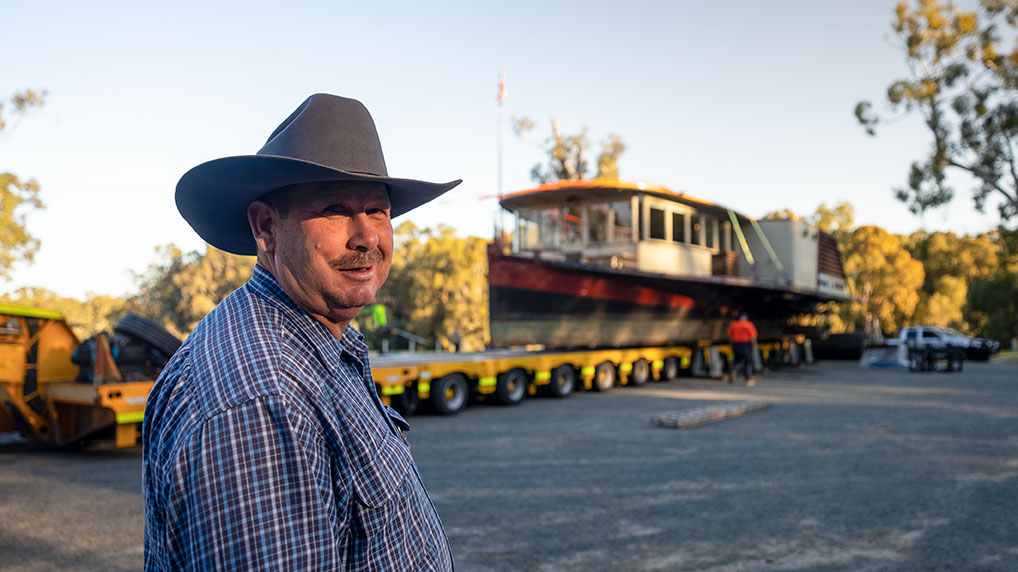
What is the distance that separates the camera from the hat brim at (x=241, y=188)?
4.67ft

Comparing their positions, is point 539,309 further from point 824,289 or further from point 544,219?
point 824,289

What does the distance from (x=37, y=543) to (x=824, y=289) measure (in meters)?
24.0

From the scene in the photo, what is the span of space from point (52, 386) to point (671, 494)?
7399mm

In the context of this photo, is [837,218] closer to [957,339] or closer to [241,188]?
[957,339]

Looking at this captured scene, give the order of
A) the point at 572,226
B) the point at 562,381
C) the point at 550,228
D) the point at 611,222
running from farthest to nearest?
1. the point at 550,228
2. the point at 572,226
3. the point at 611,222
4. the point at 562,381

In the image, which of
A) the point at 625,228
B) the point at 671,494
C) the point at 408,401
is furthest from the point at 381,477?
the point at 625,228

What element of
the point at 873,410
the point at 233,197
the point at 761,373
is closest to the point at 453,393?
the point at 873,410

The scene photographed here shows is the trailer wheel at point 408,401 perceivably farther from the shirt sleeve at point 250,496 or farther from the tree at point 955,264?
the tree at point 955,264

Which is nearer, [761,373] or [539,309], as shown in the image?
[539,309]

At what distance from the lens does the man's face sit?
4.81ft

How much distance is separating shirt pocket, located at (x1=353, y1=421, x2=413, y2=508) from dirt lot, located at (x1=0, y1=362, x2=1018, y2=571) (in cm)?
322

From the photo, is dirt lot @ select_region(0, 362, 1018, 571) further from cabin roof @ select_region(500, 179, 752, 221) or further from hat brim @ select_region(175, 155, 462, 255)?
cabin roof @ select_region(500, 179, 752, 221)

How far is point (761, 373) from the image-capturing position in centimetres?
2125

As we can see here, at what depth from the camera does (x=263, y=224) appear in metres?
1.55
